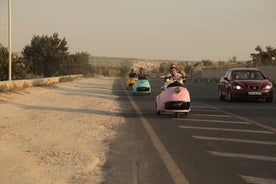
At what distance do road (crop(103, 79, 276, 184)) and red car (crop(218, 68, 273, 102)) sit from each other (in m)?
6.72

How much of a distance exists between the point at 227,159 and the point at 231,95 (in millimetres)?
13804

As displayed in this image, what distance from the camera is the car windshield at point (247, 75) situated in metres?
21.8

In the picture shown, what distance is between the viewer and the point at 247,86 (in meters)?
20.7

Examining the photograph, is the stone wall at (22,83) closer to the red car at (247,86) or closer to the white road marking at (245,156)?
the red car at (247,86)

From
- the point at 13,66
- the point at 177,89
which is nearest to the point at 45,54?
the point at 13,66

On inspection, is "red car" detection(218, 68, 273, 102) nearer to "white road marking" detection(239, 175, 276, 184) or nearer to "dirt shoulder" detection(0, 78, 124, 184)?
"dirt shoulder" detection(0, 78, 124, 184)

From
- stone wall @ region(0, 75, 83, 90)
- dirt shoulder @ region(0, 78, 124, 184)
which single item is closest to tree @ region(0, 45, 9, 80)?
stone wall @ region(0, 75, 83, 90)

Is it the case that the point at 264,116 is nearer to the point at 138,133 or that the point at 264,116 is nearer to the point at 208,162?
the point at 138,133

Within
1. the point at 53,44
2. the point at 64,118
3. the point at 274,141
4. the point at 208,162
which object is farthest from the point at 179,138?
the point at 53,44

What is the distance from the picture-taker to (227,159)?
7.74 m

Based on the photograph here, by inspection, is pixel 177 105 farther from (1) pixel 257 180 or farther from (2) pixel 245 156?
(1) pixel 257 180

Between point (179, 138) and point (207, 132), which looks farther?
point (207, 132)

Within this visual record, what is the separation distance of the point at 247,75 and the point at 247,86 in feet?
5.00

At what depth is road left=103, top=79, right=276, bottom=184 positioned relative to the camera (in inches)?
256
